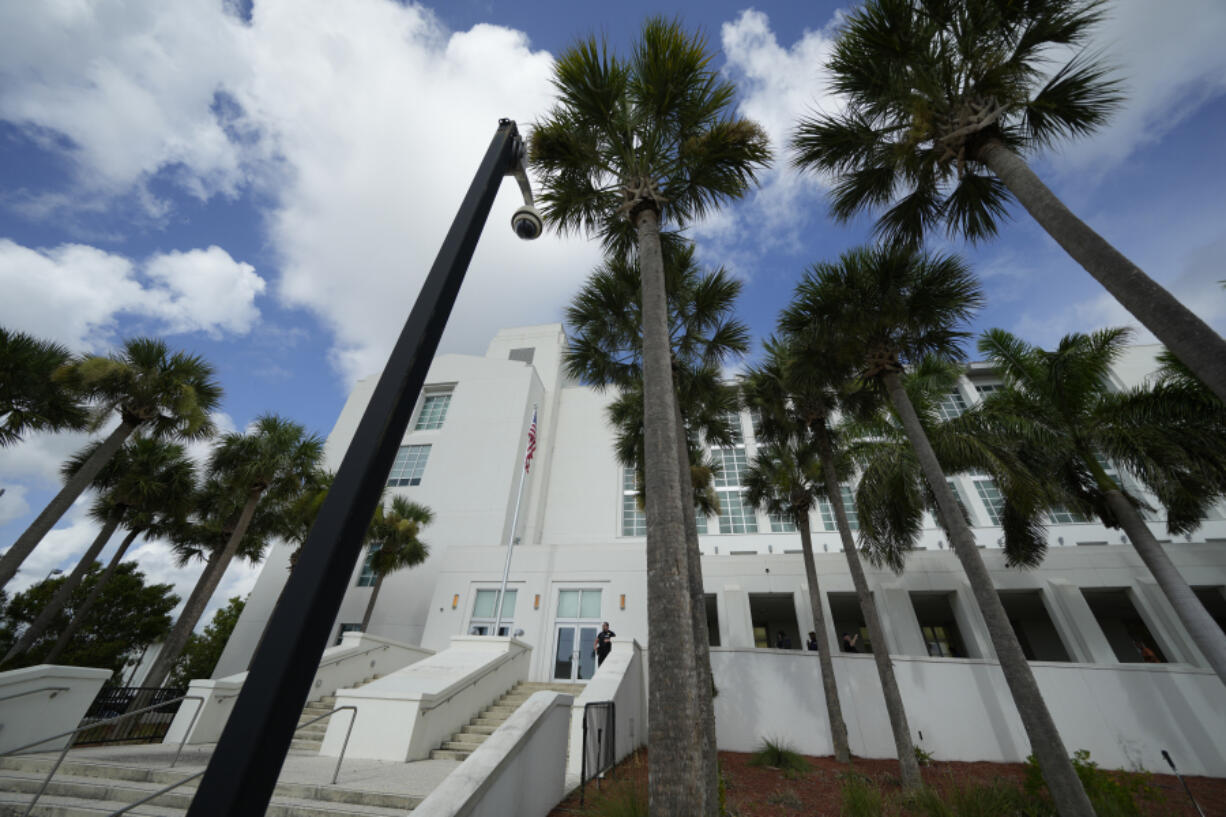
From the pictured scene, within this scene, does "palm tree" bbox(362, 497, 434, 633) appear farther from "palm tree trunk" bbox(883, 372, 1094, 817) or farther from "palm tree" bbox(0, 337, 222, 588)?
"palm tree trunk" bbox(883, 372, 1094, 817)

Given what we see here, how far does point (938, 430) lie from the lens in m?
12.3

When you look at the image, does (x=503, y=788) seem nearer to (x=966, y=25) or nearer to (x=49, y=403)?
(x=966, y=25)

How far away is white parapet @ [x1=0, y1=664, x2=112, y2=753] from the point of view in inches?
285

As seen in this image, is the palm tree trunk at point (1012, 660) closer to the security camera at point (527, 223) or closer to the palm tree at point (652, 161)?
the palm tree at point (652, 161)

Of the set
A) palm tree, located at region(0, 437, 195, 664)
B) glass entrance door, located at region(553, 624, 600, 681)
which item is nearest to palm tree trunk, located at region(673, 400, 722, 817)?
glass entrance door, located at region(553, 624, 600, 681)

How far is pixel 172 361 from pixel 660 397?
1493 cm

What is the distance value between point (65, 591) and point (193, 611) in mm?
4472

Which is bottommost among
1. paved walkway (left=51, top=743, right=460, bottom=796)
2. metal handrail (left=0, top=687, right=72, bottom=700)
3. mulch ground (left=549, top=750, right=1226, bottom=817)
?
mulch ground (left=549, top=750, right=1226, bottom=817)

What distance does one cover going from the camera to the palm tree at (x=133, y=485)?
16422mm

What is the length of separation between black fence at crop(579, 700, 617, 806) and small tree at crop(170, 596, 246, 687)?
94.2 ft

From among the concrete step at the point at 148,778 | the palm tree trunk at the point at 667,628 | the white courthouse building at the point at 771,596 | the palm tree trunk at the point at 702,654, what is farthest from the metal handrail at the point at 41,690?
the white courthouse building at the point at 771,596

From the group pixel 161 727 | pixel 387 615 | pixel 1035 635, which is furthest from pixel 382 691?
pixel 1035 635

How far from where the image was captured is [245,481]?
15.2 metres

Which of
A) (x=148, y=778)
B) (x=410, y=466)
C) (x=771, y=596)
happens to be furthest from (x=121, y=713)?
(x=771, y=596)
